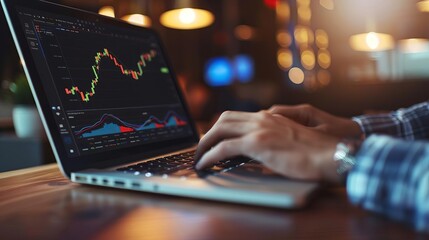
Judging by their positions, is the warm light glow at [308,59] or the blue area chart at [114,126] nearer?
the blue area chart at [114,126]

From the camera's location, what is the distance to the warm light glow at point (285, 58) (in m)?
5.41

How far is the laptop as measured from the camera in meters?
0.49

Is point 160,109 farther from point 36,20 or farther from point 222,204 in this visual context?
point 222,204

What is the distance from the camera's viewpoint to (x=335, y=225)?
15.2 inches

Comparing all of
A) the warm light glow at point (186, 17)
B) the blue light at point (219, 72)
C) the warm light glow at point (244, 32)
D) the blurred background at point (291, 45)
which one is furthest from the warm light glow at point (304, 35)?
the warm light glow at point (186, 17)

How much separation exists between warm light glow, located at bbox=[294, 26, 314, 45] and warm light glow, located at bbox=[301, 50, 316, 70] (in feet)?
0.50

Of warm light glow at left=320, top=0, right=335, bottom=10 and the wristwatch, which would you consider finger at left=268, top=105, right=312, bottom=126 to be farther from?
warm light glow at left=320, top=0, right=335, bottom=10

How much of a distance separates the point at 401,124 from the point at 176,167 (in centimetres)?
55

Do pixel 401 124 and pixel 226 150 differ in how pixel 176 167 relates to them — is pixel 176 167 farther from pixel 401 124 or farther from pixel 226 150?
pixel 401 124

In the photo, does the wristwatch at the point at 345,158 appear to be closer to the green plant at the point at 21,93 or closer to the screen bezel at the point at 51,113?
the screen bezel at the point at 51,113

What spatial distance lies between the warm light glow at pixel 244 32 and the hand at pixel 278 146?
16.7 feet

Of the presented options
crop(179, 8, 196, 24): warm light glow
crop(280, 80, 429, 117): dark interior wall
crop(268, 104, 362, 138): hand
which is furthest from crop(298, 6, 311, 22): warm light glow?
crop(268, 104, 362, 138): hand

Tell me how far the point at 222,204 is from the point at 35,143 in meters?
0.98

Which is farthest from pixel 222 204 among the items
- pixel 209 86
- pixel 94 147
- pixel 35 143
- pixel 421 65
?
pixel 421 65
